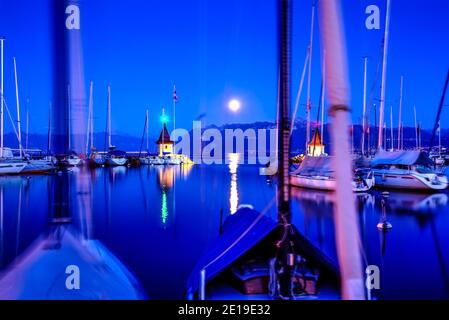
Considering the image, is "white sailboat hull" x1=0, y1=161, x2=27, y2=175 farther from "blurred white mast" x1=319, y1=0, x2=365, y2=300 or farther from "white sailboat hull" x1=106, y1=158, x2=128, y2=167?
"blurred white mast" x1=319, y1=0, x2=365, y2=300

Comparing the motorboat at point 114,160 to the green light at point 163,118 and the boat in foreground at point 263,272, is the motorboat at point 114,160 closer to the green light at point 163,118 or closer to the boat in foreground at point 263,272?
the green light at point 163,118

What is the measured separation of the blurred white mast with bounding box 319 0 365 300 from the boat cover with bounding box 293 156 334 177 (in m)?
11.7

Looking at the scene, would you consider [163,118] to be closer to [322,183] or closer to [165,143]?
[165,143]

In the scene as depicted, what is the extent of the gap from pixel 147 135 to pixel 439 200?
3136 cm

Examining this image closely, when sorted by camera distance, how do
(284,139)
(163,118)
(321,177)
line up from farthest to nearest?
(163,118)
(321,177)
(284,139)

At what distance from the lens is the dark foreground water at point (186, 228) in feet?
13.0

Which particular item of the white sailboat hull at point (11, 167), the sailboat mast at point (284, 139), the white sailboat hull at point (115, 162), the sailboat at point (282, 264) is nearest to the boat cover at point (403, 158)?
the sailboat at point (282, 264)

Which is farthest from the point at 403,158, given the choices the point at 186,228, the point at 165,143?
the point at 165,143

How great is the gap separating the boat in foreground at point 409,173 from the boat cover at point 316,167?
221 cm

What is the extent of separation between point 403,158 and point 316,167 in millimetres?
3116

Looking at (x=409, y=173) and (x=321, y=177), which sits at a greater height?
(x=409, y=173)

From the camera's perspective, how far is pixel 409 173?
12820 mm

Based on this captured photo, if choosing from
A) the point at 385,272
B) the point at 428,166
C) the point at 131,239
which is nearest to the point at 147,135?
the point at 428,166
